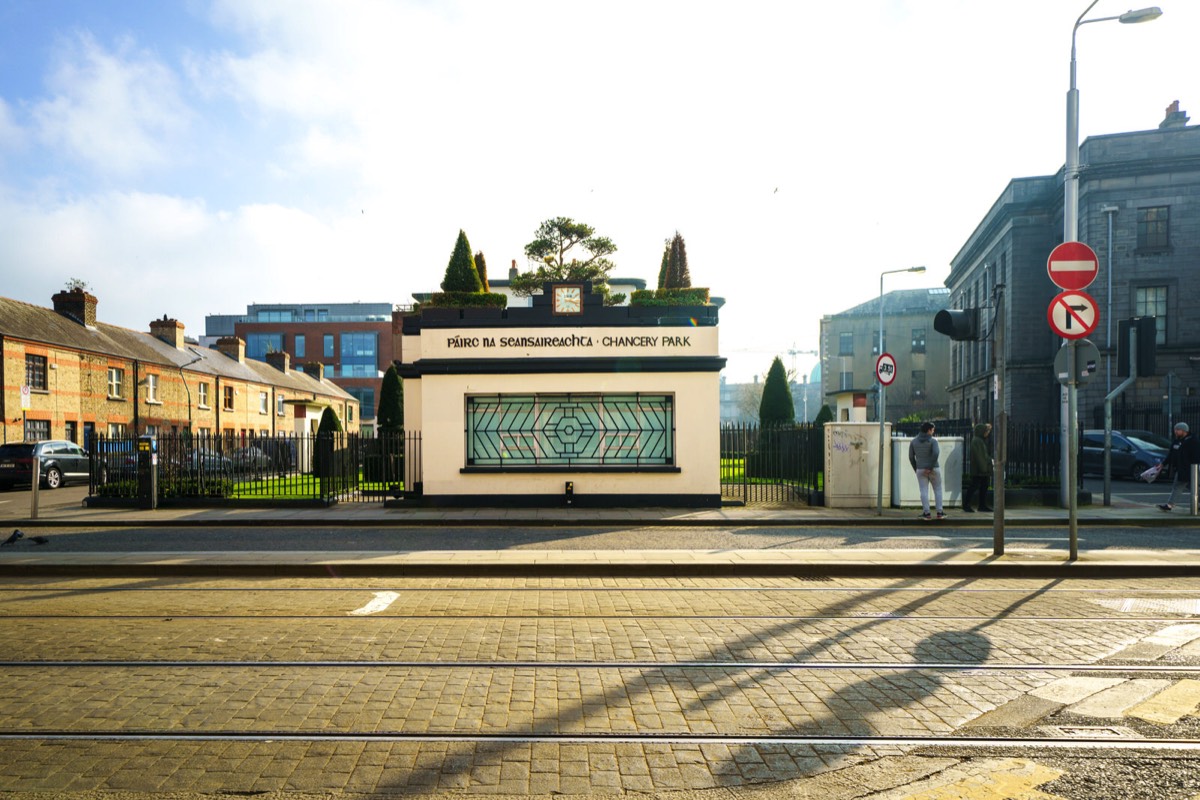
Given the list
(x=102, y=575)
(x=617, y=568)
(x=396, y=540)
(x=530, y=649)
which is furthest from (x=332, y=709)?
(x=396, y=540)

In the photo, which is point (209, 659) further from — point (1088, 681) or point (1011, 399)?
point (1011, 399)

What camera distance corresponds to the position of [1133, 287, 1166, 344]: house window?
35.3 metres

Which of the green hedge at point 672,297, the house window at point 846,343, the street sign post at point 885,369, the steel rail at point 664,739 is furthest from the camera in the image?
the house window at point 846,343

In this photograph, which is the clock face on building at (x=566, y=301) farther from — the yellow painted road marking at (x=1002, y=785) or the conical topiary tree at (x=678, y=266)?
the yellow painted road marking at (x=1002, y=785)

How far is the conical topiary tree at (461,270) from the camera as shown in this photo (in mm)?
23594

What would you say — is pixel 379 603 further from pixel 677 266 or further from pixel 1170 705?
pixel 677 266

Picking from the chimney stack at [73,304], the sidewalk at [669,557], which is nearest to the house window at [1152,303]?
the sidewalk at [669,557]

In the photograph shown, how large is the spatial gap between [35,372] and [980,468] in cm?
3679

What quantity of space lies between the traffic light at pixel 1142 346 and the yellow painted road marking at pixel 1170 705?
14332mm

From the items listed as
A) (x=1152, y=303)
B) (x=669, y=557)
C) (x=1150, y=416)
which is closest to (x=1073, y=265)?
(x=669, y=557)

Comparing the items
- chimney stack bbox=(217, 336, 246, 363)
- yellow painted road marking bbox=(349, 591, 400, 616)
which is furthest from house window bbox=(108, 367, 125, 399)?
yellow painted road marking bbox=(349, 591, 400, 616)

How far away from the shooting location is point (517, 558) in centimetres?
1004

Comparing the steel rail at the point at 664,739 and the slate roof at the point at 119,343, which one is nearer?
the steel rail at the point at 664,739

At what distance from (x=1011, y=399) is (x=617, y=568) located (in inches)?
1545
